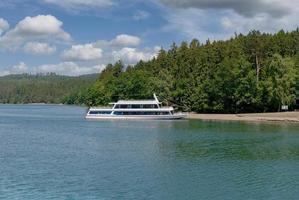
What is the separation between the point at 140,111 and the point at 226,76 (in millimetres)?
25363

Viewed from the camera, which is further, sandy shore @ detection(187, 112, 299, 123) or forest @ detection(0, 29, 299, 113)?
forest @ detection(0, 29, 299, 113)

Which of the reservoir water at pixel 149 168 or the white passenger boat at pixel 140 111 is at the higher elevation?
the white passenger boat at pixel 140 111

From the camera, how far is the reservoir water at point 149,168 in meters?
32.7

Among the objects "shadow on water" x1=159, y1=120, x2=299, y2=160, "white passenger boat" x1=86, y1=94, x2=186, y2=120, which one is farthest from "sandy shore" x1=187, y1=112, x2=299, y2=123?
"shadow on water" x1=159, y1=120, x2=299, y2=160

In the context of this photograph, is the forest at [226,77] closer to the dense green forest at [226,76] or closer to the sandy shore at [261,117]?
the dense green forest at [226,76]

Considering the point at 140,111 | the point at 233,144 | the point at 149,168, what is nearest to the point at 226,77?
the point at 140,111

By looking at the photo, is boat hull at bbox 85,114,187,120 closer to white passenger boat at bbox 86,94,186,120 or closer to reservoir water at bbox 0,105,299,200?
white passenger boat at bbox 86,94,186,120

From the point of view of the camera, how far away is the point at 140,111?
394 ft

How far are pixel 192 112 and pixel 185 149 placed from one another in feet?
275

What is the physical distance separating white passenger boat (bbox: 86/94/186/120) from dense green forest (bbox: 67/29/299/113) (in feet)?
51.9

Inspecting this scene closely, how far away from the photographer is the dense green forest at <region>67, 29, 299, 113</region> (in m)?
121

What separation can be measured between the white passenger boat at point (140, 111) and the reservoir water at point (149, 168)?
48.0m

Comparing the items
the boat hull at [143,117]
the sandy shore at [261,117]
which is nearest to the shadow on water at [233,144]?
the sandy shore at [261,117]

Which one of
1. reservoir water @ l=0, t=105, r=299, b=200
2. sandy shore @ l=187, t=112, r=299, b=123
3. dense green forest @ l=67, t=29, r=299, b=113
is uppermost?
dense green forest @ l=67, t=29, r=299, b=113
